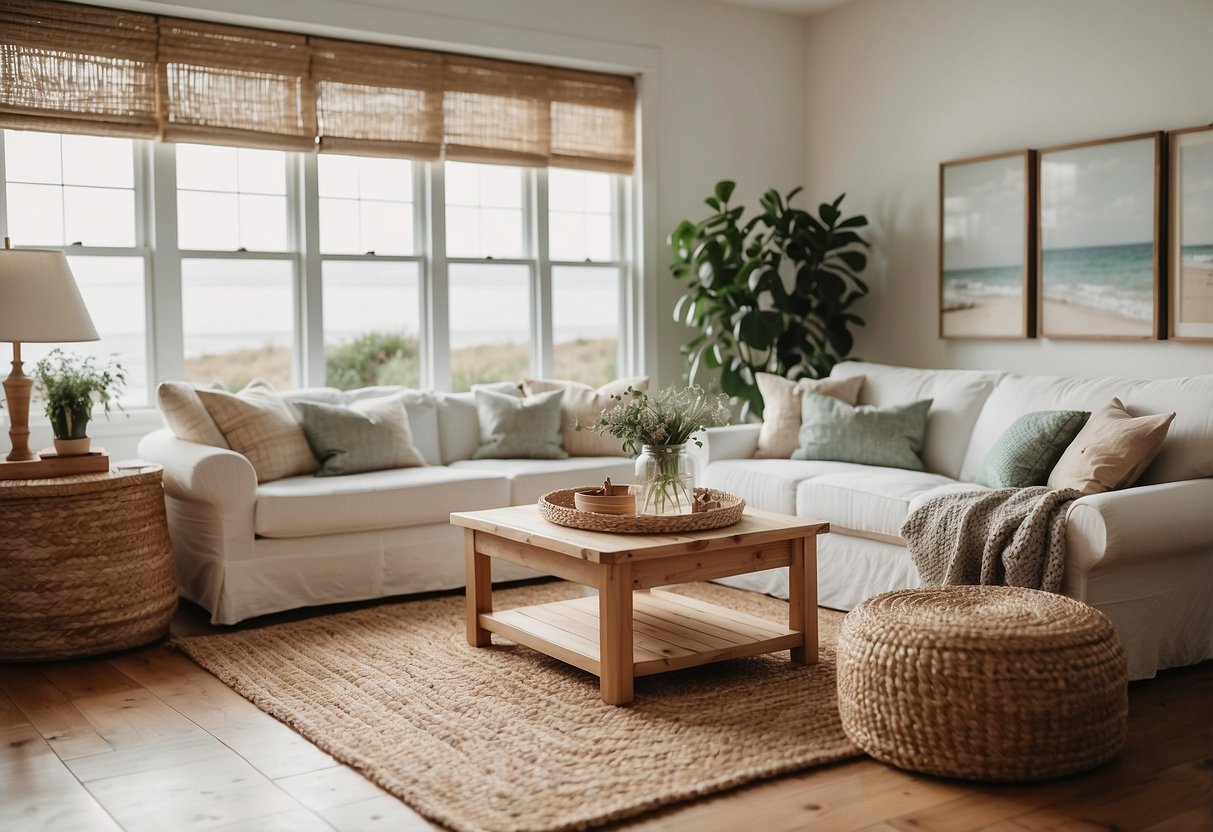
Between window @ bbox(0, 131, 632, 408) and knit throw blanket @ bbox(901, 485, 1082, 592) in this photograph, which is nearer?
knit throw blanket @ bbox(901, 485, 1082, 592)

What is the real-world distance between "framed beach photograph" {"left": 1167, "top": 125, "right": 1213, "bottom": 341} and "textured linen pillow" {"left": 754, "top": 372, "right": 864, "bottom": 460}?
4.32 feet

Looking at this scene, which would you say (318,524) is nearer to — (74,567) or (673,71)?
(74,567)

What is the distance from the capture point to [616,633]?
3312mm

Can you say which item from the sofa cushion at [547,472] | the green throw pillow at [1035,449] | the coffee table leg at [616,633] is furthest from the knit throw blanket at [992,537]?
the sofa cushion at [547,472]

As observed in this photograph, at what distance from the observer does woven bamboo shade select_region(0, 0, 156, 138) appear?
4.59 m

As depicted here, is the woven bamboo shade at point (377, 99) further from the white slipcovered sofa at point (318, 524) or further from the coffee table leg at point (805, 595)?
the coffee table leg at point (805, 595)

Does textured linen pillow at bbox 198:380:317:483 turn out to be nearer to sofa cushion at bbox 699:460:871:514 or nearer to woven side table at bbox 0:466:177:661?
woven side table at bbox 0:466:177:661

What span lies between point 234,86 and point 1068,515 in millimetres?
3800

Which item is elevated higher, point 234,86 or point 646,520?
point 234,86

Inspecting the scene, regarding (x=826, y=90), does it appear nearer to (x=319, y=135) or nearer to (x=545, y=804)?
(x=319, y=135)

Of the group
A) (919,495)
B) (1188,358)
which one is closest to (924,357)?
(1188,358)

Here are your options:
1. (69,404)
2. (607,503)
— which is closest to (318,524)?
(69,404)

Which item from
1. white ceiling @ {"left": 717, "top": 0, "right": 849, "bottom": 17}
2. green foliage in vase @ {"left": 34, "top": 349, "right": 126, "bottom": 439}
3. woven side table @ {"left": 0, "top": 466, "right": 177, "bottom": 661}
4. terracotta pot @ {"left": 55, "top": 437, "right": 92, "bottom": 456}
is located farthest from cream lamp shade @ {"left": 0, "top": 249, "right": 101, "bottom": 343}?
white ceiling @ {"left": 717, "top": 0, "right": 849, "bottom": 17}

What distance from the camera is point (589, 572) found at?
3.42 meters
